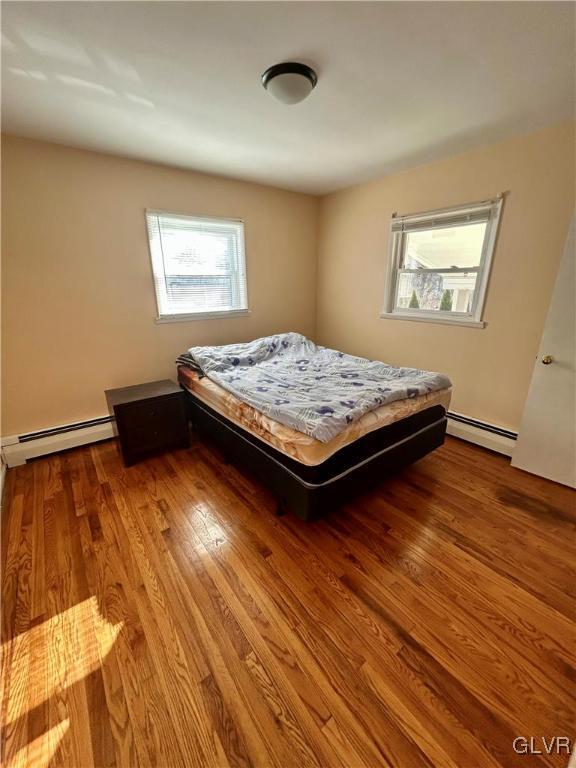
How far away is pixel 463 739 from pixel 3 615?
A: 1853 millimetres

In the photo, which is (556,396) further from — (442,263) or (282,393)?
(282,393)

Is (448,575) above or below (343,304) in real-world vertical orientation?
below

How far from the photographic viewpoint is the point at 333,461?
1.65 metres

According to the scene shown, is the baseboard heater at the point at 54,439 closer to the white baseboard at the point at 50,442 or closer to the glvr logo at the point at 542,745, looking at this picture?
the white baseboard at the point at 50,442

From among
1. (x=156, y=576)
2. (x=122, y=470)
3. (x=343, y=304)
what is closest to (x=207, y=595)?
(x=156, y=576)

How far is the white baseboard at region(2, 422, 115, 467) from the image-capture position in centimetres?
239

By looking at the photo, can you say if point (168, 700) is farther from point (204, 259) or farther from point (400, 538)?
point (204, 259)

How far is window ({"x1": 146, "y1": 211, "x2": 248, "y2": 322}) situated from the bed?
592mm

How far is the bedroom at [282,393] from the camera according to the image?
42.8 inches

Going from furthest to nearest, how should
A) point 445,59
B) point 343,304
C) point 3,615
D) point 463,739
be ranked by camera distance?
point 343,304, point 445,59, point 3,615, point 463,739

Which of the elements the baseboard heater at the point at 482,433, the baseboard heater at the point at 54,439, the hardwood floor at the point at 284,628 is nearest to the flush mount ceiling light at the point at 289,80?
the hardwood floor at the point at 284,628

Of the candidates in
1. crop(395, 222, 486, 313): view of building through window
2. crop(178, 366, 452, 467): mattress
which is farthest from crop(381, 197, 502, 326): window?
crop(178, 366, 452, 467): mattress

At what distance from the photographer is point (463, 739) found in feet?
3.17

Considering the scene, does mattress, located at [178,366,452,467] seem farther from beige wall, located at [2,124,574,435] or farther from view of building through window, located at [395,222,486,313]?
view of building through window, located at [395,222,486,313]
